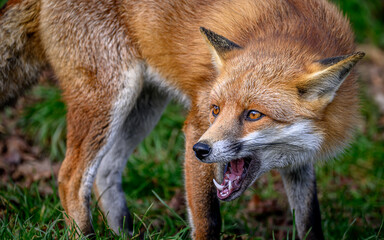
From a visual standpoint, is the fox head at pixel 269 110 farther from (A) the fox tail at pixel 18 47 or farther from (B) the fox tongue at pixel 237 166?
(A) the fox tail at pixel 18 47

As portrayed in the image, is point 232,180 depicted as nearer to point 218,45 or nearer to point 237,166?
point 237,166

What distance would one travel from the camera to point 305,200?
4012mm

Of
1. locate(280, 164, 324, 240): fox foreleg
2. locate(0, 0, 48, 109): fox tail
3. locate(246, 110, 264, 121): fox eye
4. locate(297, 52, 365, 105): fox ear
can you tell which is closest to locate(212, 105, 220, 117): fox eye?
locate(246, 110, 264, 121): fox eye

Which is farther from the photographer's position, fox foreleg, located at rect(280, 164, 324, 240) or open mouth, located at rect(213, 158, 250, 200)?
fox foreleg, located at rect(280, 164, 324, 240)

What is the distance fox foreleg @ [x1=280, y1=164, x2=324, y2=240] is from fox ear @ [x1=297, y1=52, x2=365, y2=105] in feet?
3.26

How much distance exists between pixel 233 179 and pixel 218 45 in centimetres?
110

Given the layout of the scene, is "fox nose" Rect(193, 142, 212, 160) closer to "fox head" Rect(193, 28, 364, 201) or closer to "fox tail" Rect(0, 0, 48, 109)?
"fox head" Rect(193, 28, 364, 201)

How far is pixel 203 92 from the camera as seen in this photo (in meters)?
3.81

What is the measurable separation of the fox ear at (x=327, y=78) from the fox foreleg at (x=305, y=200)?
99cm

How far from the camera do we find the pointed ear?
3.44 metres

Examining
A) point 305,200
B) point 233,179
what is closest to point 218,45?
point 233,179

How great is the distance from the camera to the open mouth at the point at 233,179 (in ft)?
10.9

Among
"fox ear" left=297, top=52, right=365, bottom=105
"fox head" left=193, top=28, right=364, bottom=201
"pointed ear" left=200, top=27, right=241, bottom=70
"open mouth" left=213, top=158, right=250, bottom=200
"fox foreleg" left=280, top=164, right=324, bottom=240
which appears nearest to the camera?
"fox ear" left=297, top=52, right=365, bottom=105

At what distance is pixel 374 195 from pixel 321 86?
2.82 metres
